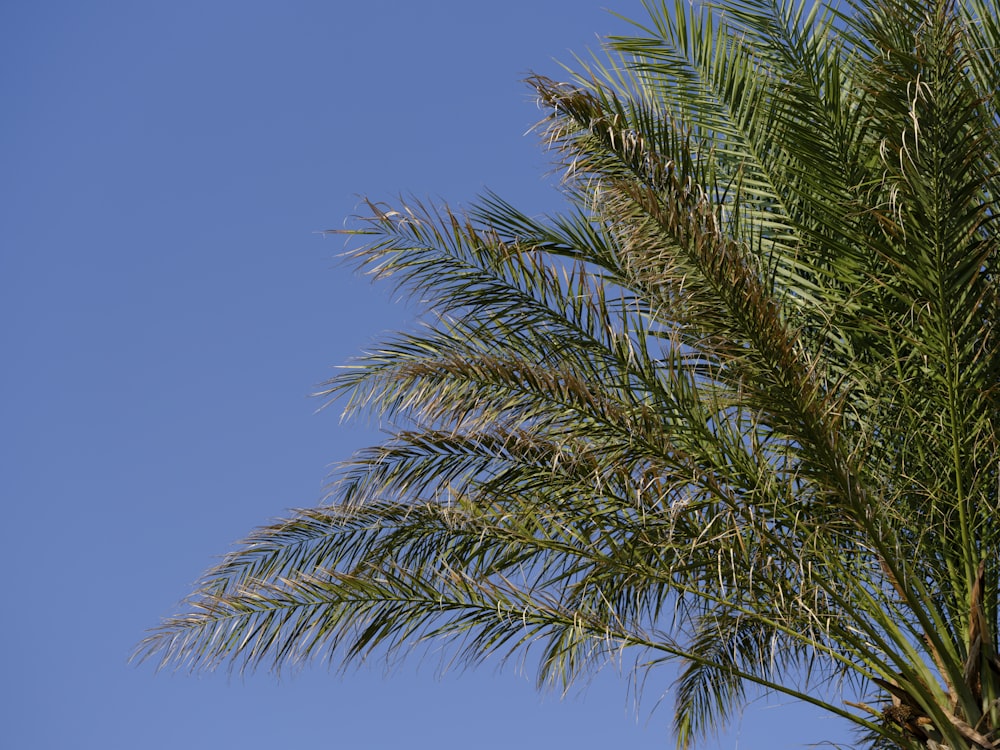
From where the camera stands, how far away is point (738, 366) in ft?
18.9

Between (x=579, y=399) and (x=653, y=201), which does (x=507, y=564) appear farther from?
(x=653, y=201)

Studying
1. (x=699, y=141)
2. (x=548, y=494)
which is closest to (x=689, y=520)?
(x=548, y=494)

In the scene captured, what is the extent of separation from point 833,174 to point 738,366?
1472 mm

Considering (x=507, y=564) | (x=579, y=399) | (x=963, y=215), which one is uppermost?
(x=963, y=215)

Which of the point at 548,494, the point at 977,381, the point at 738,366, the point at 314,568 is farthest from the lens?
the point at 314,568

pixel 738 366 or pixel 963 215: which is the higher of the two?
A: pixel 963 215

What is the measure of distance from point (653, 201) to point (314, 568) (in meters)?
3.13

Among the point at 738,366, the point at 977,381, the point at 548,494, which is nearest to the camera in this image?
the point at 738,366

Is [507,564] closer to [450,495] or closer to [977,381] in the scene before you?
[450,495]

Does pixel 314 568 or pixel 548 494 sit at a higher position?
pixel 548 494

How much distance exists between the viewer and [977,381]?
253 inches

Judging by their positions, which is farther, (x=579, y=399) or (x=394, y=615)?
(x=394, y=615)

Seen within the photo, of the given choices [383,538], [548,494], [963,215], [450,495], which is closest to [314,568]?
[383,538]

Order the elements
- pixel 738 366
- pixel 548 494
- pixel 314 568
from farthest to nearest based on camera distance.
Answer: pixel 314 568 < pixel 548 494 < pixel 738 366
